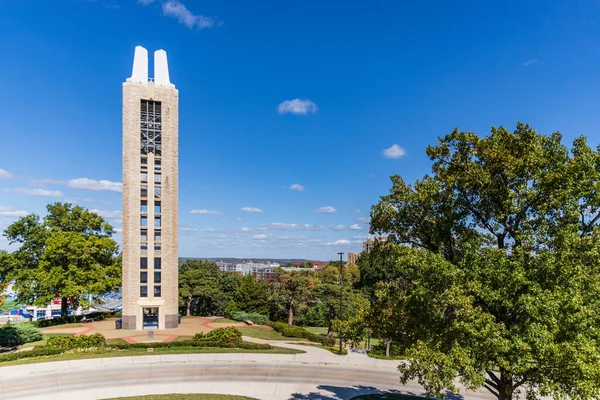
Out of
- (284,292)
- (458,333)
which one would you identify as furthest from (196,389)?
(284,292)

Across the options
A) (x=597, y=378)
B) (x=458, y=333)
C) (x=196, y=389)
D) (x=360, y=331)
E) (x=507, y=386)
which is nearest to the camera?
(x=597, y=378)

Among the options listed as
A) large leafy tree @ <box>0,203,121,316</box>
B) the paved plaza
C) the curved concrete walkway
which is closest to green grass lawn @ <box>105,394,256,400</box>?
the curved concrete walkway

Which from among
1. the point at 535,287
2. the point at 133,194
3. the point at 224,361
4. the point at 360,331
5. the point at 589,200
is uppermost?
the point at 133,194

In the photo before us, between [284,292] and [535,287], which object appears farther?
[284,292]

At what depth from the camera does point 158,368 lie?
26.3 metres

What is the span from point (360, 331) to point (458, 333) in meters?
5.22

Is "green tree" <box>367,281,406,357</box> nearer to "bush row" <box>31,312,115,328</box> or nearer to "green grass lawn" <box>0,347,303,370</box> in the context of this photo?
"green grass lawn" <box>0,347,303,370</box>

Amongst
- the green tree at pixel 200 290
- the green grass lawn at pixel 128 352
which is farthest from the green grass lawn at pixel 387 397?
the green tree at pixel 200 290

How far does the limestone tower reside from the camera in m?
38.8

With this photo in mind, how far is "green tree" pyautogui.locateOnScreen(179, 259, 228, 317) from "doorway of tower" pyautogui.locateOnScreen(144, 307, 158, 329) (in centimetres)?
1031

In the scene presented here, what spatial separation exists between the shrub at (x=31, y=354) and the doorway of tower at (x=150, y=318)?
35.1 ft

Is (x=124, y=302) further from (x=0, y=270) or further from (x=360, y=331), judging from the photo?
(x=360, y=331)

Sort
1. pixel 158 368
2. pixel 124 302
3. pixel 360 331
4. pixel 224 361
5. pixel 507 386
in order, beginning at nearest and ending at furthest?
pixel 507 386 < pixel 360 331 < pixel 158 368 < pixel 224 361 < pixel 124 302

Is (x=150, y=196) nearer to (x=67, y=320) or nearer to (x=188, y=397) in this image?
(x=67, y=320)
